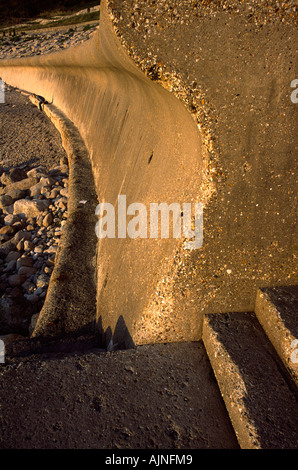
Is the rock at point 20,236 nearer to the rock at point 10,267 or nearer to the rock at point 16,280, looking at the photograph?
the rock at point 10,267

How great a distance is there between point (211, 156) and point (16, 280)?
2504mm

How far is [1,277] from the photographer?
128 inches

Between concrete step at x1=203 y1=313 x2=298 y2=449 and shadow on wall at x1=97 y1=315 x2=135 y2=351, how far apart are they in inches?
17.0

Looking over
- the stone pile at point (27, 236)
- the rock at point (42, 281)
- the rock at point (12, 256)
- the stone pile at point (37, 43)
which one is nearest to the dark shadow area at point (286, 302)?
the stone pile at point (27, 236)

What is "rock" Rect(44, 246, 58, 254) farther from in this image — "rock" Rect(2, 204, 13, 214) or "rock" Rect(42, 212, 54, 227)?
"rock" Rect(2, 204, 13, 214)

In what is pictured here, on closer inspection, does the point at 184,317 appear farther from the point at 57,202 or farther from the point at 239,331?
the point at 57,202

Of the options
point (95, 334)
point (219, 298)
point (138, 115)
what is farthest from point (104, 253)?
point (219, 298)

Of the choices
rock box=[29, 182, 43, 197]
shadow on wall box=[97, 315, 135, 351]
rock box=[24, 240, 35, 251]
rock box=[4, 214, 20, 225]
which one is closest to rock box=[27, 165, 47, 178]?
rock box=[29, 182, 43, 197]

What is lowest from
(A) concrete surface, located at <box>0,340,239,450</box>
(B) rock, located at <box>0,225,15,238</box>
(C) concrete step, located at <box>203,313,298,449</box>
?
(B) rock, located at <box>0,225,15,238</box>

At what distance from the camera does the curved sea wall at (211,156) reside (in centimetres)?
118

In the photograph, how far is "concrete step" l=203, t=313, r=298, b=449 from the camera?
3.30 feet

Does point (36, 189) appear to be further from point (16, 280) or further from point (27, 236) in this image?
point (16, 280)

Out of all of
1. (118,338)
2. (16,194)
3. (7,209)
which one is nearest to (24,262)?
(7,209)

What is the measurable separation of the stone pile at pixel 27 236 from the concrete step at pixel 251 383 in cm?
172
